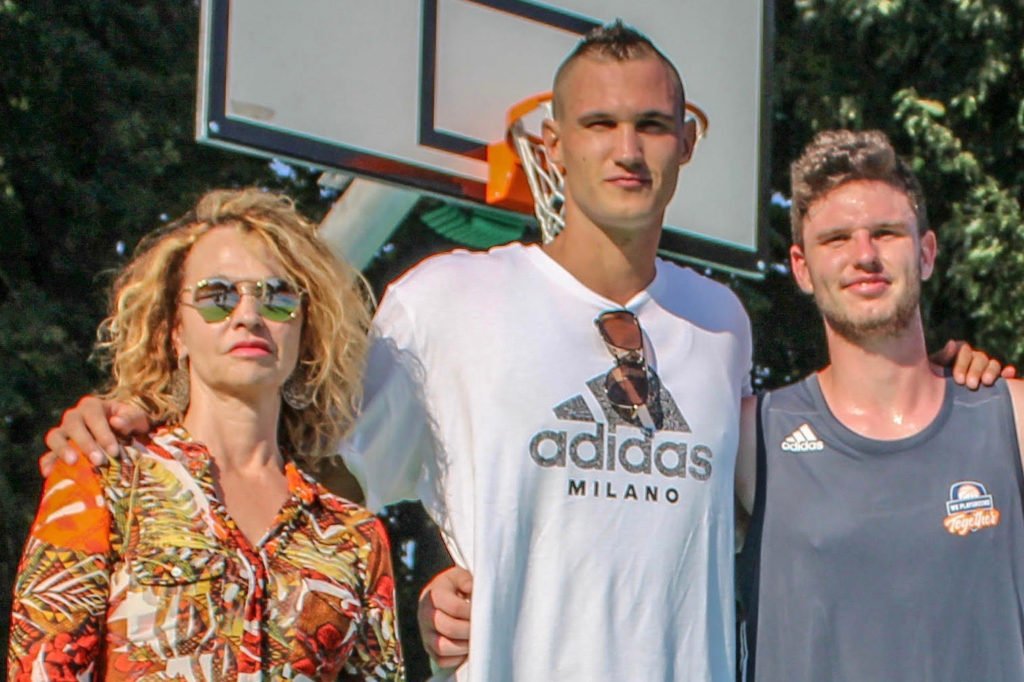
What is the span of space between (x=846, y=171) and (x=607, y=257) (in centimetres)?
71

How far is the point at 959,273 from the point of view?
10.9 m

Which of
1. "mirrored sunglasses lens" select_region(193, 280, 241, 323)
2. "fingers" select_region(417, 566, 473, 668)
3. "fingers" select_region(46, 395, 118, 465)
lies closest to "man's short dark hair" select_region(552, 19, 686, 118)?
"mirrored sunglasses lens" select_region(193, 280, 241, 323)

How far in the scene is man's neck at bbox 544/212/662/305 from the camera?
4.07 m

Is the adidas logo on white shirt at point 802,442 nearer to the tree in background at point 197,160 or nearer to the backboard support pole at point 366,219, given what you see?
the backboard support pole at point 366,219

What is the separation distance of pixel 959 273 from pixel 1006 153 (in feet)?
3.52

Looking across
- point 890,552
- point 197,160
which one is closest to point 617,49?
point 890,552

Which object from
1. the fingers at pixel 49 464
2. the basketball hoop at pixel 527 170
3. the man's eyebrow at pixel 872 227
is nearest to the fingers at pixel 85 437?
the fingers at pixel 49 464

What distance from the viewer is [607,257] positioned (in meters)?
4.08

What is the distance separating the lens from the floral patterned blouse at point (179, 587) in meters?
3.29

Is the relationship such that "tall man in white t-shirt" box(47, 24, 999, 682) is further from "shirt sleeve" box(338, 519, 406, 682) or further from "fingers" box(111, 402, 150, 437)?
"fingers" box(111, 402, 150, 437)

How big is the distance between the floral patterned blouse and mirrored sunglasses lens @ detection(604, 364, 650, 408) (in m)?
0.65

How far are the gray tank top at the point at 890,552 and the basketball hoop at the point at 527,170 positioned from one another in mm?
912

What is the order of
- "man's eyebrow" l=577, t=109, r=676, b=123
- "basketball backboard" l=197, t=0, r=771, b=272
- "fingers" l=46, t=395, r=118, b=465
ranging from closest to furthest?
"fingers" l=46, t=395, r=118, b=465, "man's eyebrow" l=577, t=109, r=676, b=123, "basketball backboard" l=197, t=0, r=771, b=272

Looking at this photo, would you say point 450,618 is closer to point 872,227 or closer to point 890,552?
point 890,552
